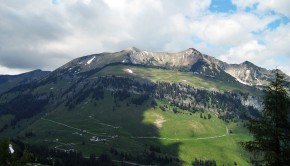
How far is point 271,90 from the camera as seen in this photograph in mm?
34094

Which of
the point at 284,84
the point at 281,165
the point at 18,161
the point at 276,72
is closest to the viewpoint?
the point at 281,165

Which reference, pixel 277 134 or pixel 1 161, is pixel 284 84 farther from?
pixel 1 161

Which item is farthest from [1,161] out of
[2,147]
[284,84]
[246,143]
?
[284,84]

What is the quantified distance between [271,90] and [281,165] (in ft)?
22.0

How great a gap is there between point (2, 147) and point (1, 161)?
216 cm

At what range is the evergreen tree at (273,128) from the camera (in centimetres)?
3222

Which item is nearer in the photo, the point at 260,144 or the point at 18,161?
the point at 260,144

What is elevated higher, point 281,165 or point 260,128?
point 260,128

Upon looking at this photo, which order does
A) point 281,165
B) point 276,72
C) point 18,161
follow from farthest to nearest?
point 18,161 < point 276,72 < point 281,165

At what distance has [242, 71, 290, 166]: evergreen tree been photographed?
106ft

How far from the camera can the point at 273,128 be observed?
32.6m

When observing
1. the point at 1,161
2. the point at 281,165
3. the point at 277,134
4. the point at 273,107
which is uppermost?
the point at 273,107

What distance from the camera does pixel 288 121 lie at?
107 feet

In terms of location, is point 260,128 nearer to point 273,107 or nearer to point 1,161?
point 273,107
